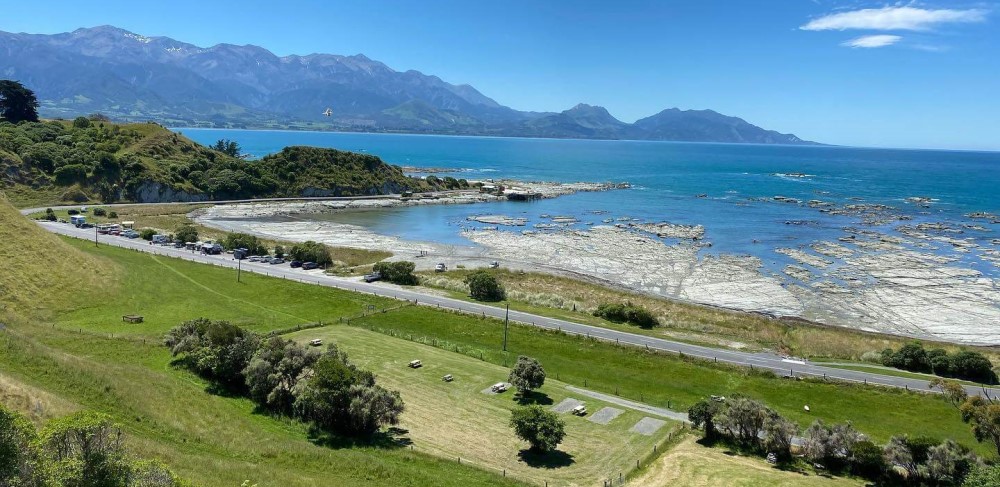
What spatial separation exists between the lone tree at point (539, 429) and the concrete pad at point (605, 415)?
5385mm

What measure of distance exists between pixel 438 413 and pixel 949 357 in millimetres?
42572

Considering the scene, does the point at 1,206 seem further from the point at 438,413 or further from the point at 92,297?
the point at 438,413

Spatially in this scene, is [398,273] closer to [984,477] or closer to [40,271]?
[40,271]

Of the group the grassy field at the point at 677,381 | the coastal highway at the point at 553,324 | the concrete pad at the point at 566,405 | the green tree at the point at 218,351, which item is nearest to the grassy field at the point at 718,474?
the grassy field at the point at 677,381

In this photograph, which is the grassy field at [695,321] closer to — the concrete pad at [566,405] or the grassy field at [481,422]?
the grassy field at [481,422]

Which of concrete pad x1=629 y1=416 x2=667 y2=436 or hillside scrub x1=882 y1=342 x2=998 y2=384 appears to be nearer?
concrete pad x1=629 y1=416 x2=667 y2=436

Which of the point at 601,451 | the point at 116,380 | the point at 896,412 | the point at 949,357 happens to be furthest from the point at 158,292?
the point at 949,357

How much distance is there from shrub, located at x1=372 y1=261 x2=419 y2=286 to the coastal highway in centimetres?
230

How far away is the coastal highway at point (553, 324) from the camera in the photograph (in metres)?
45.0

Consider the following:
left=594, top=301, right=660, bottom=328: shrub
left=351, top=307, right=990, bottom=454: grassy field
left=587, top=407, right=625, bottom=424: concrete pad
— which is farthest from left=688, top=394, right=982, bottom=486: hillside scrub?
left=594, top=301, right=660, bottom=328: shrub

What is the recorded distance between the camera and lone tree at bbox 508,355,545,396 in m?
39.2

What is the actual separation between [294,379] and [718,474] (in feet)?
85.2

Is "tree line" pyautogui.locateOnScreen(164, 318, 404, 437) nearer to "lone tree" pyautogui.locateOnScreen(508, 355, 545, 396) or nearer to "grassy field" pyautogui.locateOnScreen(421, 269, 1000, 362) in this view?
"lone tree" pyautogui.locateOnScreen(508, 355, 545, 396)

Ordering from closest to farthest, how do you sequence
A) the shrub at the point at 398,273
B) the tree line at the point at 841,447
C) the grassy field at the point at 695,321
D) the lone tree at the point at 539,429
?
the tree line at the point at 841,447 < the lone tree at the point at 539,429 < the grassy field at the point at 695,321 < the shrub at the point at 398,273
